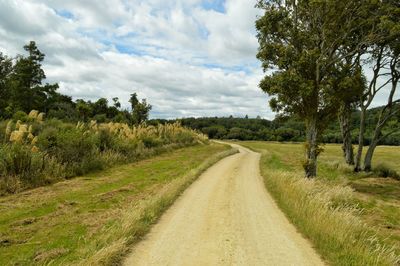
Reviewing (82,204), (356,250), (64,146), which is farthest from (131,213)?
(64,146)

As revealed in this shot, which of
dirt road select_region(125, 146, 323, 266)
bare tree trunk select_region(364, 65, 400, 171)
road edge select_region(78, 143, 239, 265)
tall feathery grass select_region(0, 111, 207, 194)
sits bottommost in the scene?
dirt road select_region(125, 146, 323, 266)

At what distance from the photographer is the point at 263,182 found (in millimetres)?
19172

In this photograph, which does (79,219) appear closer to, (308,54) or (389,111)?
(308,54)

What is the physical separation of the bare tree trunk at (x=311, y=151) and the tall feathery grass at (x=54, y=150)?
11.2 meters

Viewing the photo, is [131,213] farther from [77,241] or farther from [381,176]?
[381,176]

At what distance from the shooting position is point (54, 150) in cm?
1838

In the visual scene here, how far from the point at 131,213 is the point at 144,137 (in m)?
22.7

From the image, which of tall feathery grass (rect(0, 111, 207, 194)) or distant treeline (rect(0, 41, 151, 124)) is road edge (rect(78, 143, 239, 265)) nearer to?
tall feathery grass (rect(0, 111, 207, 194))

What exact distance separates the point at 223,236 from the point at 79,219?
13.3 ft

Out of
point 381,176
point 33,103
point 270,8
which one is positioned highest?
point 270,8

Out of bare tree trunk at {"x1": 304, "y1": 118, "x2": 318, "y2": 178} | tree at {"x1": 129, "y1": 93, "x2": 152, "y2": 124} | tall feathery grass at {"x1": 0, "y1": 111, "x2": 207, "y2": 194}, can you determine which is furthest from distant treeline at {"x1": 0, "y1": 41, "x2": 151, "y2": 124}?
bare tree trunk at {"x1": 304, "y1": 118, "x2": 318, "y2": 178}

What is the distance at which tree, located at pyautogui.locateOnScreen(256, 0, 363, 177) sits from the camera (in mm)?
21609

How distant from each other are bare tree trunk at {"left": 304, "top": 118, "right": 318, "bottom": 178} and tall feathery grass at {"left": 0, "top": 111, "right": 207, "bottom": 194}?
11.2 meters

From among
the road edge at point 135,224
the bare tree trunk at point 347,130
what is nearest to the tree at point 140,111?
the bare tree trunk at point 347,130
